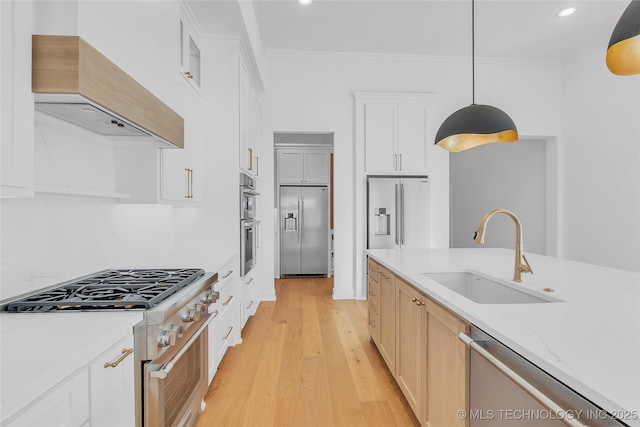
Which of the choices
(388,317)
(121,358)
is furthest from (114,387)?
(388,317)

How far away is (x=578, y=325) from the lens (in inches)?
39.1

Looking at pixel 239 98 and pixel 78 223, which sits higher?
pixel 239 98

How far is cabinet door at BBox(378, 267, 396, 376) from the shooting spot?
82.6 inches

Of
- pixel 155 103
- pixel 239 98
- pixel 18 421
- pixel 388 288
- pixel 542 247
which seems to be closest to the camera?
pixel 18 421

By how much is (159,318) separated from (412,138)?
3.93 metres

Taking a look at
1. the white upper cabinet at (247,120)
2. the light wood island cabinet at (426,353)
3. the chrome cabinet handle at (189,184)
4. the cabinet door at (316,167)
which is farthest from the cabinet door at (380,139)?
the chrome cabinet handle at (189,184)

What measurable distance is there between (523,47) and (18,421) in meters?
5.52

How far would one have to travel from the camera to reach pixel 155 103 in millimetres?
1562

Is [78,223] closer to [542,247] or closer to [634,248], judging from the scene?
[634,248]

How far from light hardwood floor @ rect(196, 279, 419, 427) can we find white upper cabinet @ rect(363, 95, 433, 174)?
2057 mm

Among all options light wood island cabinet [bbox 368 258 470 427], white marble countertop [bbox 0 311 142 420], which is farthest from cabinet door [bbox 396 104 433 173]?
white marble countertop [bbox 0 311 142 420]

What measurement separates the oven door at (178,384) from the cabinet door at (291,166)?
4.17m

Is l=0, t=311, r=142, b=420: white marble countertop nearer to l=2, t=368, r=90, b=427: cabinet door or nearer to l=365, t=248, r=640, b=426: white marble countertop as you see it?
l=2, t=368, r=90, b=427: cabinet door

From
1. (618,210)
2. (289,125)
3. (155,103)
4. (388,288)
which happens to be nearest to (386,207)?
(289,125)
